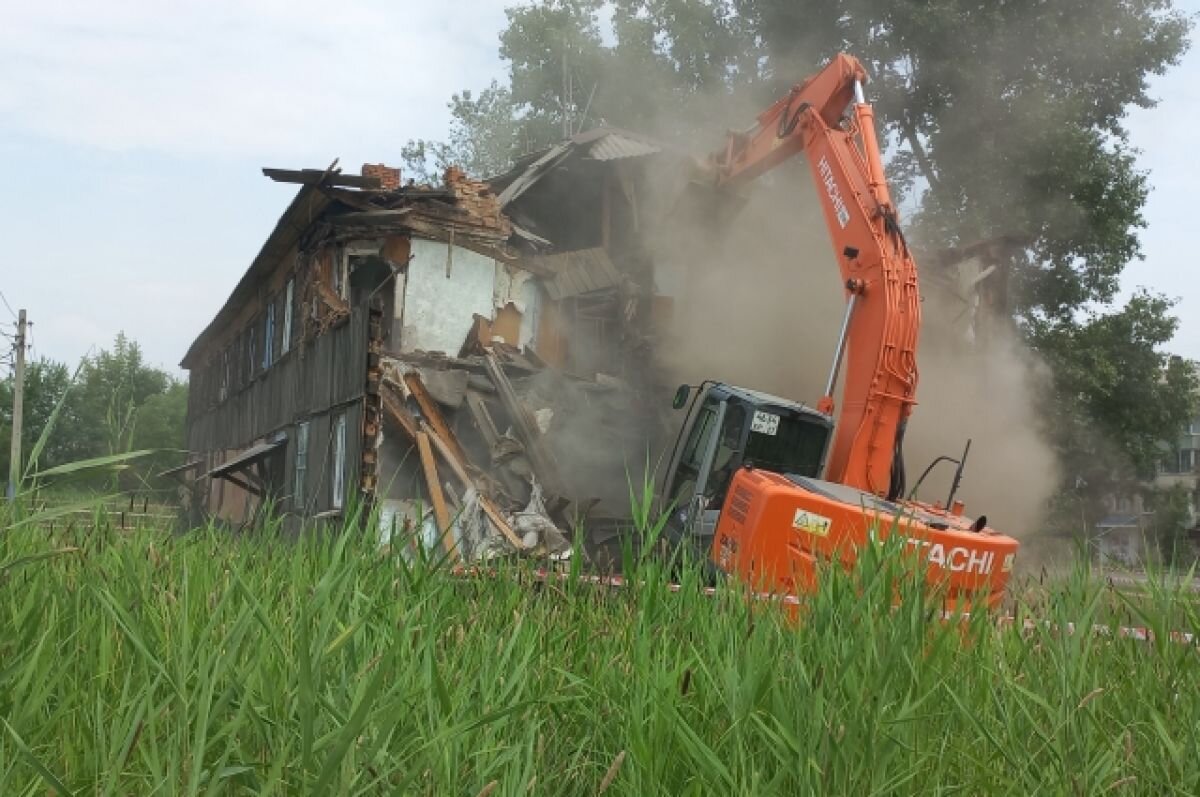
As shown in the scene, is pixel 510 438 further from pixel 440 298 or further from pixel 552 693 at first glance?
pixel 552 693

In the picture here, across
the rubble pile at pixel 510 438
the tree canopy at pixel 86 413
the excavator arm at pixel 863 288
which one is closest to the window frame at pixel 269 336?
the rubble pile at pixel 510 438

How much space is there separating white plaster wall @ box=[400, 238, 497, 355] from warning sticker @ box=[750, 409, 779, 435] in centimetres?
785

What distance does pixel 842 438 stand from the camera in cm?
1005

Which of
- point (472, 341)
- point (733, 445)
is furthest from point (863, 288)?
point (472, 341)

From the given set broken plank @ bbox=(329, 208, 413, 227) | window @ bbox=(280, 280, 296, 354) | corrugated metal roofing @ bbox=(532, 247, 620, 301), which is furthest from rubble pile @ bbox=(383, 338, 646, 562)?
window @ bbox=(280, 280, 296, 354)

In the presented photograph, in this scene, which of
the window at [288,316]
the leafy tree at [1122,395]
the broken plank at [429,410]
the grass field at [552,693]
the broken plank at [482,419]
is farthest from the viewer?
the leafy tree at [1122,395]

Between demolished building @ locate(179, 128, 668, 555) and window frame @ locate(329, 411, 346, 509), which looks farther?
window frame @ locate(329, 411, 346, 509)

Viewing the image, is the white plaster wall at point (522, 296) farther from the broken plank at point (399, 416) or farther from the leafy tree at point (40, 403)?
the leafy tree at point (40, 403)

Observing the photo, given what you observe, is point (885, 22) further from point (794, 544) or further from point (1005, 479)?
point (794, 544)

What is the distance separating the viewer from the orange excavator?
7.61 meters

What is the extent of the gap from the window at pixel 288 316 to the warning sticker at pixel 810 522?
574 inches

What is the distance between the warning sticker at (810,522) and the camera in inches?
298

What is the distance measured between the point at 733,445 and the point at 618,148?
10900mm

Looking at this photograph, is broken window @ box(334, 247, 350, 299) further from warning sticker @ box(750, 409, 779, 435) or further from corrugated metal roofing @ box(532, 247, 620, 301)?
warning sticker @ box(750, 409, 779, 435)
